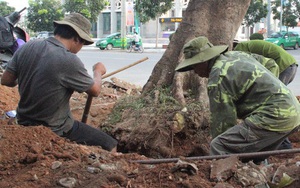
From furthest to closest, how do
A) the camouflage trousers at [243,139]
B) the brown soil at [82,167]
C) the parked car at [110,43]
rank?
the parked car at [110,43], the camouflage trousers at [243,139], the brown soil at [82,167]

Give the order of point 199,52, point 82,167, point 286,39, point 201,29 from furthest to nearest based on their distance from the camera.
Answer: point 286,39 < point 201,29 < point 199,52 < point 82,167

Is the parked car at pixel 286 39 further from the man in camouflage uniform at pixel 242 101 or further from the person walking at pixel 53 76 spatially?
the person walking at pixel 53 76

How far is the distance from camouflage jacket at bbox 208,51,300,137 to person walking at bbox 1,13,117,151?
1072mm

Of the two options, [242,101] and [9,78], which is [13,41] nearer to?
[9,78]

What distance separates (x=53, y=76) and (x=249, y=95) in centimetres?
162

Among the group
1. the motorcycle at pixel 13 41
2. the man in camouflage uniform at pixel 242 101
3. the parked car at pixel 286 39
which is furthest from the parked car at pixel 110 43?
the man in camouflage uniform at pixel 242 101

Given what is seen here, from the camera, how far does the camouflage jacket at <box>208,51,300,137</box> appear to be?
3643 mm

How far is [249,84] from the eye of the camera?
365 cm

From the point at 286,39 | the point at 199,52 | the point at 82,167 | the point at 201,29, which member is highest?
the point at 201,29

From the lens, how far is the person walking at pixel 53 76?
12.5 feet

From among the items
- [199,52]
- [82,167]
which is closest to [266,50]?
[199,52]

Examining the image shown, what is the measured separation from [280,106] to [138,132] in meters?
2.67

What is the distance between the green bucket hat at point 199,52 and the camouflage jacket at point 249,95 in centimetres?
7

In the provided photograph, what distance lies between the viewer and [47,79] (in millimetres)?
3834
